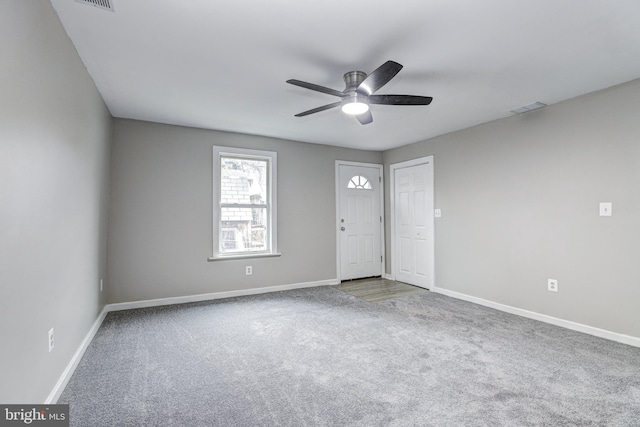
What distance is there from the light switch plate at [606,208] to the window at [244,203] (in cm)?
376

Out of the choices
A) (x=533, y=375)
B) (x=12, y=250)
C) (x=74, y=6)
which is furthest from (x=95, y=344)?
(x=533, y=375)

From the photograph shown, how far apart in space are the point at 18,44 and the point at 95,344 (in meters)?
2.41

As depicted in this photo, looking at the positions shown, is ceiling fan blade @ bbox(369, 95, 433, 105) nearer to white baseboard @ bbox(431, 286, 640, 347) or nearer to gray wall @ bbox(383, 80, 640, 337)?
gray wall @ bbox(383, 80, 640, 337)

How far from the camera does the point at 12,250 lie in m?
1.39

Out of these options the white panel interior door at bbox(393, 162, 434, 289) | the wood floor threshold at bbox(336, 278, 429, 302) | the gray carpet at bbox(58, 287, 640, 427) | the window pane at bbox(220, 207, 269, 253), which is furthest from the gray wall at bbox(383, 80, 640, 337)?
the window pane at bbox(220, 207, 269, 253)

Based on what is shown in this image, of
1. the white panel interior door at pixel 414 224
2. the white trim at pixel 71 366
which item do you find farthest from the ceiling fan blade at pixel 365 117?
the white trim at pixel 71 366

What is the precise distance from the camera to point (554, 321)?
3.24 metres

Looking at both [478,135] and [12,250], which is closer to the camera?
[12,250]

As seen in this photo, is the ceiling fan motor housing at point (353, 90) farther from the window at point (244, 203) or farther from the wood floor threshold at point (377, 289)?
the wood floor threshold at point (377, 289)

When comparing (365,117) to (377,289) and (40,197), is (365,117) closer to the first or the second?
(40,197)

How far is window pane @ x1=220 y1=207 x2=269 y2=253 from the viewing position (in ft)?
14.3

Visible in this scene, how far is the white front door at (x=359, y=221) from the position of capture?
17.3 ft

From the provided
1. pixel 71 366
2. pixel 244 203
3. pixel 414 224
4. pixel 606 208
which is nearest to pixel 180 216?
pixel 244 203

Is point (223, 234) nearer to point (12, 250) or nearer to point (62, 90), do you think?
point (62, 90)
